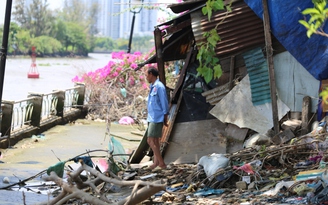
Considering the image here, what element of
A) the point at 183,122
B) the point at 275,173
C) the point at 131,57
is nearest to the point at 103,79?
the point at 131,57

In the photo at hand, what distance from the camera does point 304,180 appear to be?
26.7 feet

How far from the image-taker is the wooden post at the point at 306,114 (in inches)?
412

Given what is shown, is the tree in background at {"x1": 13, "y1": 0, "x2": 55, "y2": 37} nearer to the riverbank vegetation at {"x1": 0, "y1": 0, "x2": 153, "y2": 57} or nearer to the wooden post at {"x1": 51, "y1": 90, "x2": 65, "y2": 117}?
the riverbank vegetation at {"x1": 0, "y1": 0, "x2": 153, "y2": 57}

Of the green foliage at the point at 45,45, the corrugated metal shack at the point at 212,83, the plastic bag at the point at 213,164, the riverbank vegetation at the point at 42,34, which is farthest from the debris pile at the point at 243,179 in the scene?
the green foliage at the point at 45,45

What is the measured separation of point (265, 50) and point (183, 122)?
2.18 meters

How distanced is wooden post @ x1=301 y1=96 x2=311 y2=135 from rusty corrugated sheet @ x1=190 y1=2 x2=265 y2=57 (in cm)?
126

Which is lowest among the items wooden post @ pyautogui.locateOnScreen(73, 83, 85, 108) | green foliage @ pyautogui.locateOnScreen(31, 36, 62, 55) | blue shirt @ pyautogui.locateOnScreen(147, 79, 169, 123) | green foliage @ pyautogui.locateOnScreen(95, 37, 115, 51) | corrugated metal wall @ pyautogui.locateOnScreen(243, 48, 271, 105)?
green foliage @ pyautogui.locateOnScreen(95, 37, 115, 51)

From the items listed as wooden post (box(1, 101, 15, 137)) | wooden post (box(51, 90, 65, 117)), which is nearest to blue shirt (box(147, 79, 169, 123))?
wooden post (box(1, 101, 15, 137))

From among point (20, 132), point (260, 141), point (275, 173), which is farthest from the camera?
point (20, 132)

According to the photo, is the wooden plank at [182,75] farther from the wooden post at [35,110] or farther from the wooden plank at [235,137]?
the wooden post at [35,110]

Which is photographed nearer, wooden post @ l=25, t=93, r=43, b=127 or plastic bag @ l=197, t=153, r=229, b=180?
plastic bag @ l=197, t=153, r=229, b=180

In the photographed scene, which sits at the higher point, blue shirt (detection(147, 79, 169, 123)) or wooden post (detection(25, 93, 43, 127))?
blue shirt (detection(147, 79, 169, 123))

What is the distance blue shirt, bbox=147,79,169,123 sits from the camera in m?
11.1

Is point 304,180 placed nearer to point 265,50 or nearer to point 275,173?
point 275,173
